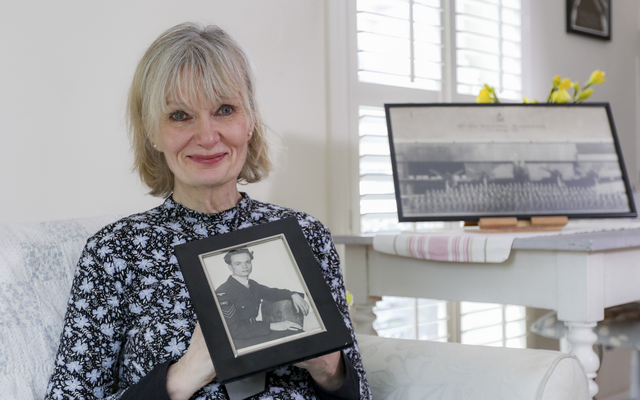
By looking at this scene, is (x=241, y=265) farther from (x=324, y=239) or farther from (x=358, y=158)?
(x=358, y=158)

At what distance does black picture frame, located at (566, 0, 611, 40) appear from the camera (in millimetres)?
2514

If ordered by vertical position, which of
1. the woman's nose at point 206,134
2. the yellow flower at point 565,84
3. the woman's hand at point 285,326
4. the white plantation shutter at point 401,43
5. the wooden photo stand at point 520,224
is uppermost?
the white plantation shutter at point 401,43

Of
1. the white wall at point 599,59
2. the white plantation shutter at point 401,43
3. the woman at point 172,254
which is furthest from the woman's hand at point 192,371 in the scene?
the white wall at point 599,59

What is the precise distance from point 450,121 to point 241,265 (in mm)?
919

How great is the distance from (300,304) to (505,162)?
931 millimetres

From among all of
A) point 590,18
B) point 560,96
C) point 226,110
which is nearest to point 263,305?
point 226,110

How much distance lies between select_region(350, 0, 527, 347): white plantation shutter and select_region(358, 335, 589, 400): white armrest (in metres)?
0.82

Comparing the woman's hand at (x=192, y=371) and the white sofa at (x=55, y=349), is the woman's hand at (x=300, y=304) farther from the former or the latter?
the white sofa at (x=55, y=349)

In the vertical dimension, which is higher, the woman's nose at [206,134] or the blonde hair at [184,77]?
the blonde hair at [184,77]

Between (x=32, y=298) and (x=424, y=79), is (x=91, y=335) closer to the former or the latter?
(x=32, y=298)

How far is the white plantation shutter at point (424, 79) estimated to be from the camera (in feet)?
5.99

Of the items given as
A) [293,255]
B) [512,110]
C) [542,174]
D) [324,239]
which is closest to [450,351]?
[324,239]

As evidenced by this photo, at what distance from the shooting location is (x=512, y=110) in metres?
1.55

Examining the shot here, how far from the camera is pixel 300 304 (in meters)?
0.72
